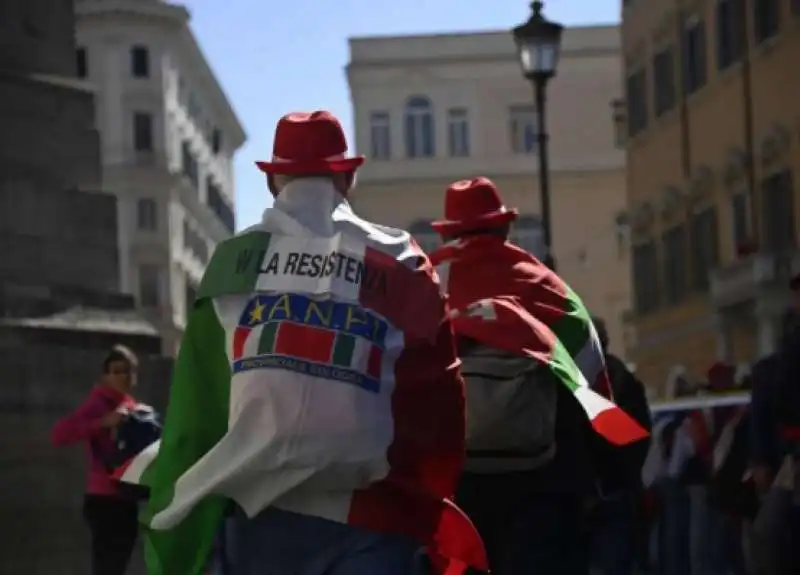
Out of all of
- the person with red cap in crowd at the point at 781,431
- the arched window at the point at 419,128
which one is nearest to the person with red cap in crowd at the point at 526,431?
the person with red cap in crowd at the point at 781,431

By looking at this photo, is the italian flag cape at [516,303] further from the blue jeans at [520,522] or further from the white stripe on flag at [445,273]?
the blue jeans at [520,522]

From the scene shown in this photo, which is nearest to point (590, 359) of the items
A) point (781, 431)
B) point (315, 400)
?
point (781, 431)

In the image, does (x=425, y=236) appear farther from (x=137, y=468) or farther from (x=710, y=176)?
(x=137, y=468)

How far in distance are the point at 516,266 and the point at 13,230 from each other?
24.5 feet

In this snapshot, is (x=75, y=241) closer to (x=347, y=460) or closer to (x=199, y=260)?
(x=347, y=460)

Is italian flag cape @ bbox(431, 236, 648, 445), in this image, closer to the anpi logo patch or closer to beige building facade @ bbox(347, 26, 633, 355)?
the anpi logo patch

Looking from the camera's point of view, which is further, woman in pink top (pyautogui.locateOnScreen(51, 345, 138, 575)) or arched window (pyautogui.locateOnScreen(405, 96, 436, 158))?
arched window (pyautogui.locateOnScreen(405, 96, 436, 158))

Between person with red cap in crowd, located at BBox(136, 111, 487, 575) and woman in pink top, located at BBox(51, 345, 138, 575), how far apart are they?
697 centimetres

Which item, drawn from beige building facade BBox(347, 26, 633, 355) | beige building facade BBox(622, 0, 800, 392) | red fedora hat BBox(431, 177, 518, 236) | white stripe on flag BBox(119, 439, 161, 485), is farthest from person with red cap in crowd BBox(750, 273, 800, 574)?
beige building facade BBox(347, 26, 633, 355)

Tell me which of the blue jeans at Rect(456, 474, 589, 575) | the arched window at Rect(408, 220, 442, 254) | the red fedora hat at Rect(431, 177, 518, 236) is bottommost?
the blue jeans at Rect(456, 474, 589, 575)

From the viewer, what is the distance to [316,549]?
16.9 feet

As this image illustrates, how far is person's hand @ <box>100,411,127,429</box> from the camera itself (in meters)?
12.5

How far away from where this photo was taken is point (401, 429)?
5293 mm

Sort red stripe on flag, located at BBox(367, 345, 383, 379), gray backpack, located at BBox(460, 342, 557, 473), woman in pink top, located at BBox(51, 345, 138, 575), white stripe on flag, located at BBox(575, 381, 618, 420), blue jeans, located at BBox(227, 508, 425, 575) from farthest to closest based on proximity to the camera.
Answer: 1. woman in pink top, located at BBox(51, 345, 138, 575)
2. gray backpack, located at BBox(460, 342, 557, 473)
3. white stripe on flag, located at BBox(575, 381, 618, 420)
4. red stripe on flag, located at BBox(367, 345, 383, 379)
5. blue jeans, located at BBox(227, 508, 425, 575)
